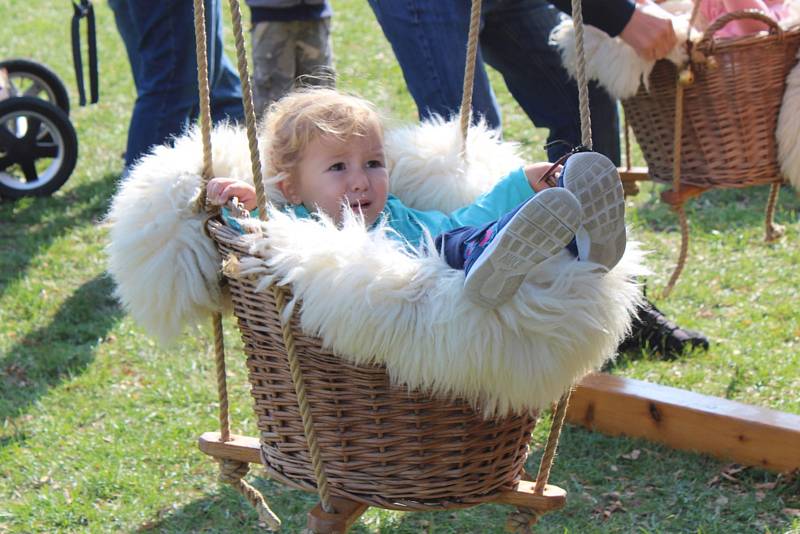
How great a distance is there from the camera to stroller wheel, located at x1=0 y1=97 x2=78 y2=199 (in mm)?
4633

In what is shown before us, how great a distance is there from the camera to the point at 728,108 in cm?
288

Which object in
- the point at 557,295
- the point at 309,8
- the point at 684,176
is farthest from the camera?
the point at 309,8

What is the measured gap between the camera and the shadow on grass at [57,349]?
3.29 m

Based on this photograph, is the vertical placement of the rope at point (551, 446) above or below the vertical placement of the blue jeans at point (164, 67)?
below

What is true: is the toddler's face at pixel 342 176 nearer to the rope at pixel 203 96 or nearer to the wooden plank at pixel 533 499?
the rope at pixel 203 96

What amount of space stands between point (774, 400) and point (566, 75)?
1.16m

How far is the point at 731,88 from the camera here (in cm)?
286

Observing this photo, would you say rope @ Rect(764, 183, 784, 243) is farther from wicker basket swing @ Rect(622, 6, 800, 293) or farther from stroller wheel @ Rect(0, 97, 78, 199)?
stroller wheel @ Rect(0, 97, 78, 199)

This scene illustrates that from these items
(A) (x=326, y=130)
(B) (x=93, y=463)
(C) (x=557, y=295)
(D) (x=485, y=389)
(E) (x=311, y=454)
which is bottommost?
(B) (x=93, y=463)

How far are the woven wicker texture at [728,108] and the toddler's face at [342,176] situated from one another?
43.6 inches

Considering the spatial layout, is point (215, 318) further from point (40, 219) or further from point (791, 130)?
point (40, 219)

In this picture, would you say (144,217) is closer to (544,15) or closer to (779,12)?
(544,15)

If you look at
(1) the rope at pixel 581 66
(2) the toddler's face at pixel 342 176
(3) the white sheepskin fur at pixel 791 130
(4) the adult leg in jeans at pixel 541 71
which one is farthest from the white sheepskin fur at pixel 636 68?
(1) the rope at pixel 581 66

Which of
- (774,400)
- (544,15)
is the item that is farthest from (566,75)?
(774,400)
